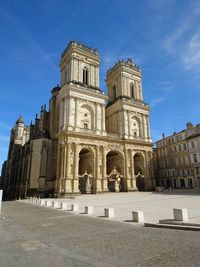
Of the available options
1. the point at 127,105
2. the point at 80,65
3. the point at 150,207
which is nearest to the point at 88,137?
the point at 127,105

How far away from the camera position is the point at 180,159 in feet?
152

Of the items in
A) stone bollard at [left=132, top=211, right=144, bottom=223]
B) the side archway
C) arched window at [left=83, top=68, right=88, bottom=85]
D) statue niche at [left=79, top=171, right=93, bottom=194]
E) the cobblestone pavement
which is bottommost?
the cobblestone pavement

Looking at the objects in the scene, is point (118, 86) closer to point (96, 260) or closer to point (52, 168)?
point (52, 168)

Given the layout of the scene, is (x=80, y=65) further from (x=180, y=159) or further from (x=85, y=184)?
(x=180, y=159)

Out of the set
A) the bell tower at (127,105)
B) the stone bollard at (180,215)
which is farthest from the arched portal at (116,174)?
the stone bollard at (180,215)

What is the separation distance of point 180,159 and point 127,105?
18.1 metres

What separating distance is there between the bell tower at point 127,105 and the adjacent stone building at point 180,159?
8775mm

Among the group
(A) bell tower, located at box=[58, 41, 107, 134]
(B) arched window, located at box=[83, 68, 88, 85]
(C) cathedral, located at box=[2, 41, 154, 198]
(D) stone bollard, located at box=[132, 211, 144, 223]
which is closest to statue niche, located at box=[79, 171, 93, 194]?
(C) cathedral, located at box=[2, 41, 154, 198]

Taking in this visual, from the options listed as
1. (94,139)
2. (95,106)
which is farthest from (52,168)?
(95,106)

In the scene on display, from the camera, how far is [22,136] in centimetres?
6638

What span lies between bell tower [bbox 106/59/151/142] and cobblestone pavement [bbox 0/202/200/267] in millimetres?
33195

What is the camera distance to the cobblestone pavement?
15.2 feet

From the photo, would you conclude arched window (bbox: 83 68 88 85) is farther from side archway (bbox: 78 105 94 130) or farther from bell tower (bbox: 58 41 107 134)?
side archway (bbox: 78 105 94 130)

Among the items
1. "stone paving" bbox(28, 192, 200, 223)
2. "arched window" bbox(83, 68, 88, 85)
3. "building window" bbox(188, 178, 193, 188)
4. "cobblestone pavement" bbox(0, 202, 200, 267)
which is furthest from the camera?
"building window" bbox(188, 178, 193, 188)
